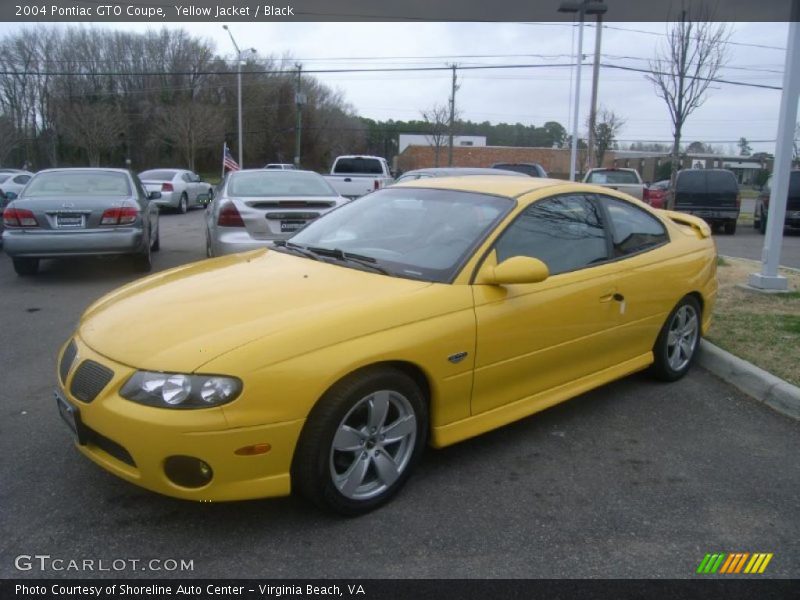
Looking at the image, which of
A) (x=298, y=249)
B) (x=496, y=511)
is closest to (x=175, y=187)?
(x=298, y=249)

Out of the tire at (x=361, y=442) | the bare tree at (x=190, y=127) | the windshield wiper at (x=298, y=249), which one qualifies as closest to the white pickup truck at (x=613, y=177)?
the windshield wiper at (x=298, y=249)

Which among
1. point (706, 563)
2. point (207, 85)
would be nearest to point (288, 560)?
point (706, 563)

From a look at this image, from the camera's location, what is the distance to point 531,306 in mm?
3475

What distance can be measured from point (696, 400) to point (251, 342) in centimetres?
333

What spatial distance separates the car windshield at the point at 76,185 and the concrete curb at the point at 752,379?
7.55m

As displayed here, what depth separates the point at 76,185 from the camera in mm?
8781

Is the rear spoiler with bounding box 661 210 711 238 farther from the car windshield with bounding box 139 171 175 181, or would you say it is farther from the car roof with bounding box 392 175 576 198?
the car windshield with bounding box 139 171 175 181

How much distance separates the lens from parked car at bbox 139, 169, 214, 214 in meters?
19.8

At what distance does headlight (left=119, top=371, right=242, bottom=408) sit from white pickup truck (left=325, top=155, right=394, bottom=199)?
45.6 feet

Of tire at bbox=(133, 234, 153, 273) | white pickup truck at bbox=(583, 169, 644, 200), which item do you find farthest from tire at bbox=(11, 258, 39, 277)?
white pickup truck at bbox=(583, 169, 644, 200)

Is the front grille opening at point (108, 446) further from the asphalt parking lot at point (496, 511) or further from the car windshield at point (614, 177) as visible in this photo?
the car windshield at point (614, 177)

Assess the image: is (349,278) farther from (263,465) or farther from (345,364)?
(263,465)

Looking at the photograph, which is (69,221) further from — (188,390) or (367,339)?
(367,339)

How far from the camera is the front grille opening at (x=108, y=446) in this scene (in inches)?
104
